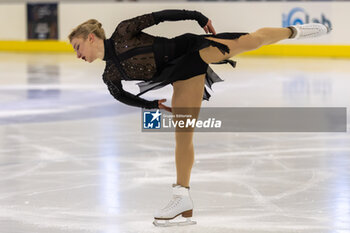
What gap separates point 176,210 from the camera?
3.63 metres

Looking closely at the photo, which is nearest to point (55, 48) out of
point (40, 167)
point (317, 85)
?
point (317, 85)

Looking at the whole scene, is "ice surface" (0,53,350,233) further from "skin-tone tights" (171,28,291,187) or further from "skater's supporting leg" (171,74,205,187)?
"skin-tone tights" (171,28,291,187)

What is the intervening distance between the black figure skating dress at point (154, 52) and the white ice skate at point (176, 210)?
561 mm

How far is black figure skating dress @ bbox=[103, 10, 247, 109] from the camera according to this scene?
11.6 ft

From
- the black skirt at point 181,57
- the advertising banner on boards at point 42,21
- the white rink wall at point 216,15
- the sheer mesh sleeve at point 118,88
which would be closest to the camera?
the black skirt at point 181,57

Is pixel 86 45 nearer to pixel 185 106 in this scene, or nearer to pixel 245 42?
pixel 185 106

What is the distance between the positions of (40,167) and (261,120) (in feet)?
8.91

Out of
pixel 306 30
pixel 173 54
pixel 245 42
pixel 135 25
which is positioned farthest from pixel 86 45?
pixel 306 30

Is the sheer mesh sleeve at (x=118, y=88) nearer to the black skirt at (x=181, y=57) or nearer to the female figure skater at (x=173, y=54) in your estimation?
the female figure skater at (x=173, y=54)

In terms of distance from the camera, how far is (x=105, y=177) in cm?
468

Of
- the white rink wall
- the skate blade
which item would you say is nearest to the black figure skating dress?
the skate blade

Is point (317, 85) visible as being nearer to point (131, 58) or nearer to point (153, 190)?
point (153, 190)

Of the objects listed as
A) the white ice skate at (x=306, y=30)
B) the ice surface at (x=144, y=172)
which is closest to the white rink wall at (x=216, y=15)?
the ice surface at (x=144, y=172)

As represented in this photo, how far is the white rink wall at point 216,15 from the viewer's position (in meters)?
14.3
